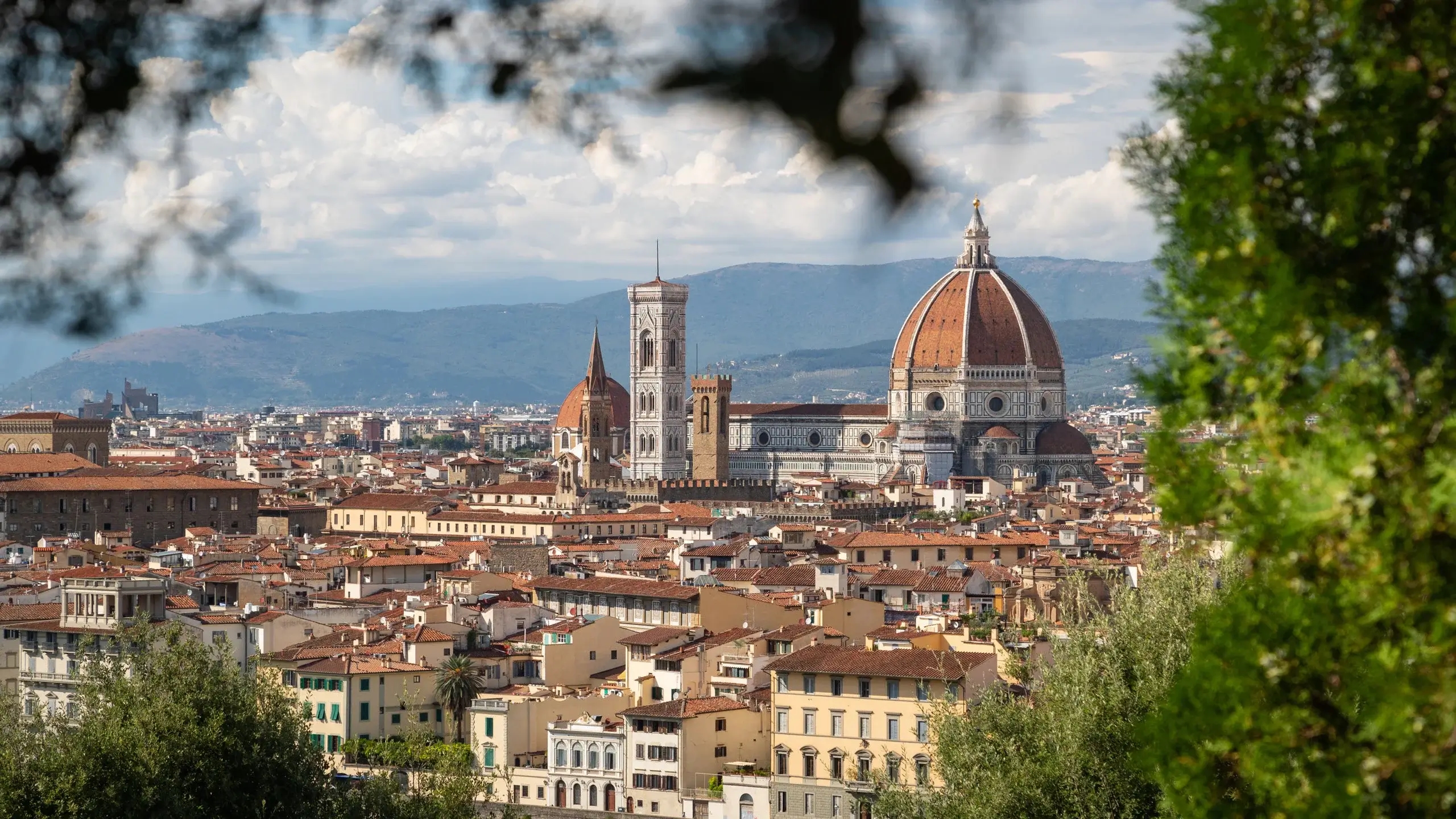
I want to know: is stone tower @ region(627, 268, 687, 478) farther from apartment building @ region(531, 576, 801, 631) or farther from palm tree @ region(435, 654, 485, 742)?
palm tree @ region(435, 654, 485, 742)

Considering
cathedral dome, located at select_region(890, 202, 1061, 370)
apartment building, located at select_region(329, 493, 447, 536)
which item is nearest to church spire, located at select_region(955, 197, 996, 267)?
cathedral dome, located at select_region(890, 202, 1061, 370)

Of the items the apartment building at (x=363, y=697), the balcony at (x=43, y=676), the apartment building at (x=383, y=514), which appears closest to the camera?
the apartment building at (x=363, y=697)

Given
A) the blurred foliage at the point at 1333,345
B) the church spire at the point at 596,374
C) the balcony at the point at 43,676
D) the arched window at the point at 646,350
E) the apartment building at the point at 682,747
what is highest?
the arched window at the point at 646,350

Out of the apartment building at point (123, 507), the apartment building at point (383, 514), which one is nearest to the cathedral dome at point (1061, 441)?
the apartment building at point (383, 514)

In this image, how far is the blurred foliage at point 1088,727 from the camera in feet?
58.5

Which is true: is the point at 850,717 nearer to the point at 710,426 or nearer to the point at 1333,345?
the point at 1333,345

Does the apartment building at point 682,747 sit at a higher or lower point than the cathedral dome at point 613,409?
lower

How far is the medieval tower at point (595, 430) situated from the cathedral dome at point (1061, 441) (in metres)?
19.3

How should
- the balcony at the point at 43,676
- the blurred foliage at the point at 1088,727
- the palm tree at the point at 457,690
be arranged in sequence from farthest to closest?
the balcony at the point at 43,676, the palm tree at the point at 457,690, the blurred foliage at the point at 1088,727

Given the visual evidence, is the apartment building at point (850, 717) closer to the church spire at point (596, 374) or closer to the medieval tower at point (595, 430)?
the medieval tower at point (595, 430)

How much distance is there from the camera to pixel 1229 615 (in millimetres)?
6754

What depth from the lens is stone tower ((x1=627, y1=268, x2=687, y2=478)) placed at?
360ft

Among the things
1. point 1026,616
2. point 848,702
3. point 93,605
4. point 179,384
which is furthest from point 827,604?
point 179,384

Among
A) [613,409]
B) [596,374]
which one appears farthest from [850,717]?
[613,409]
